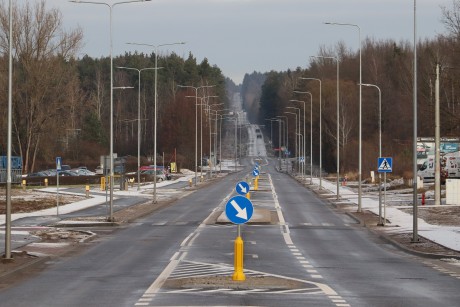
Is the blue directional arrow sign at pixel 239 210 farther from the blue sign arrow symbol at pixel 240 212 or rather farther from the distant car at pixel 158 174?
the distant car at pixel 158 174

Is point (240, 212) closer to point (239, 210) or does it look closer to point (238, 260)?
point (239, 210)

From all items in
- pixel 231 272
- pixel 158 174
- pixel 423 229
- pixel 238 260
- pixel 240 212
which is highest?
pixel 240 212

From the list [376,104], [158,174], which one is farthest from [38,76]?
[376,104]

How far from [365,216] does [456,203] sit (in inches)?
402

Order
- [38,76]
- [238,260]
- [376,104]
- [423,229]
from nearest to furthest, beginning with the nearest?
[238,260] < [423,229] < [38,76] < [376,104]

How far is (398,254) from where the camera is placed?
31641 millimetres

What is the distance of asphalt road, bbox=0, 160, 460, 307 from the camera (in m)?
18.8

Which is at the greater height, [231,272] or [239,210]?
[239,210]

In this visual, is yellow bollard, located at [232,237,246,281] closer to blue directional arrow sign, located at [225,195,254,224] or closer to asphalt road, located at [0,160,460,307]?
asphalt road, located at [0,160,460,307]

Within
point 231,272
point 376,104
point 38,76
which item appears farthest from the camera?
point 376,104

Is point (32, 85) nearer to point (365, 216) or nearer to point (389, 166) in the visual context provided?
point (365, 216)

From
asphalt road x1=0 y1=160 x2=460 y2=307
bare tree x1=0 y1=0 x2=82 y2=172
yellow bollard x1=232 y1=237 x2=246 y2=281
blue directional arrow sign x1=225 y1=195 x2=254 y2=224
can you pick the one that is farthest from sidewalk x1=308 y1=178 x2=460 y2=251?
bare tree x1=0 y1=0 x2=82 y2=172

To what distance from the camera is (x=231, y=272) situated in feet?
79.0

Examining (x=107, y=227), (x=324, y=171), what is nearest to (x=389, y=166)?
(x=107, y=227)
